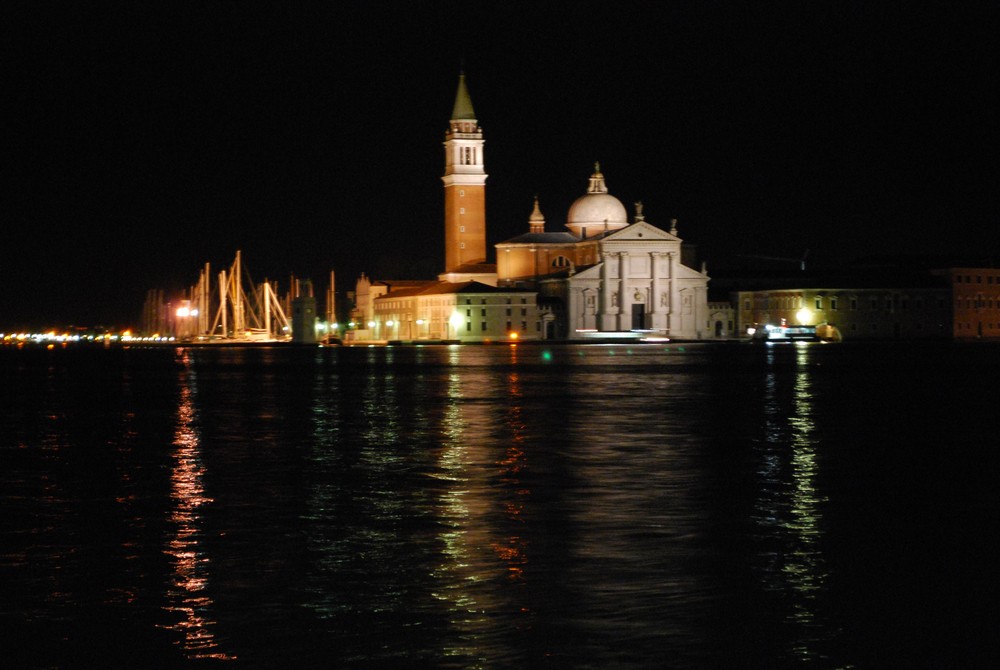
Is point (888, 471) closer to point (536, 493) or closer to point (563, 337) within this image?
point (536, 493)

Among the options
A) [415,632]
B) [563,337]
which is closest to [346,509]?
[415,632]

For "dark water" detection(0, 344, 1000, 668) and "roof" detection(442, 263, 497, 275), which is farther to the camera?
"roof" detection(442, 263, 497, 275)

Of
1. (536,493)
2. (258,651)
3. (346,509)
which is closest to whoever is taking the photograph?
(258,651)

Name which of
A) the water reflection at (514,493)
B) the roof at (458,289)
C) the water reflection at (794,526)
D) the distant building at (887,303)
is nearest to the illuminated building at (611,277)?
the roof at (458,289)

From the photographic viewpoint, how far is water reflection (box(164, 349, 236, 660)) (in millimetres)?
8062

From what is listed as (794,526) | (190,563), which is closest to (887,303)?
(794,526)

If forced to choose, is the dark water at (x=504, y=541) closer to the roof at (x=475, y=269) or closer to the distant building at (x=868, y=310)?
the distant building at (x=868, y=310)

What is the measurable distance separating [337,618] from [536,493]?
5.73 metres

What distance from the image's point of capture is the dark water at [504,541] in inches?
314

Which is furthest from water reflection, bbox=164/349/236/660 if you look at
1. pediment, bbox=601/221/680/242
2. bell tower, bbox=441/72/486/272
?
bell tower, bbox=441/72/486/272

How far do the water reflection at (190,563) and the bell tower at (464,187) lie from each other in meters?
81.1

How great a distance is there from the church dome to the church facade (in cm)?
7

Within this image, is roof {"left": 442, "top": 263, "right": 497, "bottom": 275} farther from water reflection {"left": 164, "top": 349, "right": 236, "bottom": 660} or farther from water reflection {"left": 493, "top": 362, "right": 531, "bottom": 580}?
water reflection {"left": 164, "top": 349, "right": 236, "bottom": 660}

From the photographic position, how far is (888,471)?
641 inches
